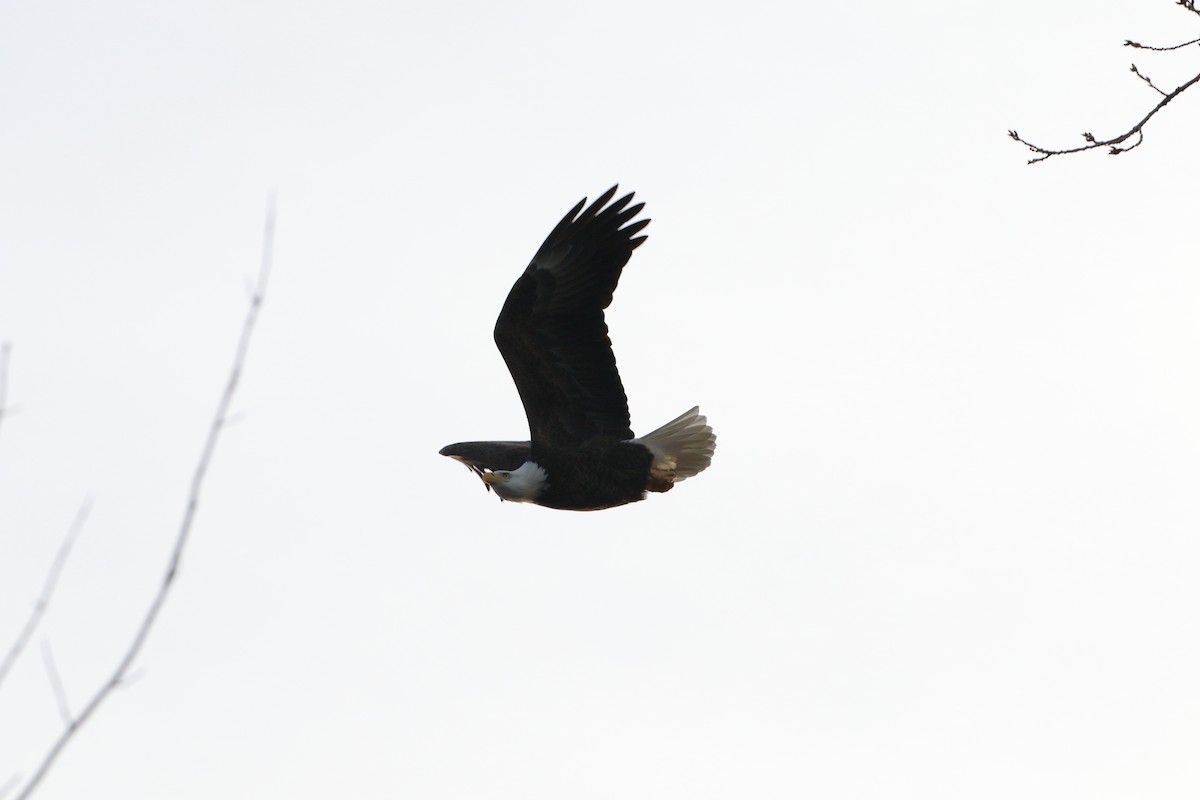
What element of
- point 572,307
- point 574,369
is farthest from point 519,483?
point 572,307

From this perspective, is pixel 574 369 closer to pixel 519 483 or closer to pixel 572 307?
pixel 572 307

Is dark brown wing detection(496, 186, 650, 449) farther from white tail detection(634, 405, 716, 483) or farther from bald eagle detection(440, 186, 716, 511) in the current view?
white tail detection(634, 405, 716, 483)

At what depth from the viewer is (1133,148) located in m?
4.06

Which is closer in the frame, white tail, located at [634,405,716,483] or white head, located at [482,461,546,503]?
white head, located at [482,461,546,503]

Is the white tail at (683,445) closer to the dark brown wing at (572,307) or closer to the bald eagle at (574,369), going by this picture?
the bald eagle at (574,369)

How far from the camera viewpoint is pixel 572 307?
7.20 meters

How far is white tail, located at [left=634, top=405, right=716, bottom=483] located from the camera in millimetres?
7406

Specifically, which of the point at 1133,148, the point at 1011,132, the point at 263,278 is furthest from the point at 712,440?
the point at 263,278

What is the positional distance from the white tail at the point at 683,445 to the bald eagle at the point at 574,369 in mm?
77

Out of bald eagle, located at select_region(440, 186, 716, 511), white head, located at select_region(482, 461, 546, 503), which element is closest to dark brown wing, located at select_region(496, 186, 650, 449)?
bald eagle, located at select_region(440, 186, 716, 511)

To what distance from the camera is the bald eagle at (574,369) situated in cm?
718

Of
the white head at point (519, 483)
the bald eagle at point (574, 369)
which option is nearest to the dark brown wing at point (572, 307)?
the bald eagle at point (574, 369)

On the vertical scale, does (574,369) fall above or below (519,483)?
above

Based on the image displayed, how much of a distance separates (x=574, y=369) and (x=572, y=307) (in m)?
0.30
